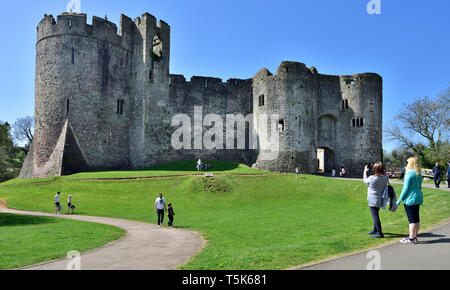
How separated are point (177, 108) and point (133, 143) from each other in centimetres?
712

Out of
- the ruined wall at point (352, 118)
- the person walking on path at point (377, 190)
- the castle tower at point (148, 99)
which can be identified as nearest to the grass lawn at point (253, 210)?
the person walking on path at point (377, 190)

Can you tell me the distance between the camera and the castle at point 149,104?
39.0 m

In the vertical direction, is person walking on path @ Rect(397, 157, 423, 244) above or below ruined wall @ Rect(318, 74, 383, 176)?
below

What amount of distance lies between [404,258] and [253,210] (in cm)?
1543

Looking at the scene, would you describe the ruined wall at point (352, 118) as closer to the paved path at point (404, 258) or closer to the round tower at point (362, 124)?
the round tower at point (362, 124)

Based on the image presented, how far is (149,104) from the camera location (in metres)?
43.2

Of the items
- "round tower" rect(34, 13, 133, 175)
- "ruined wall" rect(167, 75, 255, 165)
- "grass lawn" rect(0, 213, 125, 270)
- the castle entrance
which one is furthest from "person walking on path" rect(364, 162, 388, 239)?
the castle entrance

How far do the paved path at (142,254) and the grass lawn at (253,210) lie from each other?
1.95ft

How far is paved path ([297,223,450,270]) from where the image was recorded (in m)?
6.70

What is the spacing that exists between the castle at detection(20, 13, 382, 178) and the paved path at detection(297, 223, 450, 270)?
33764 mm

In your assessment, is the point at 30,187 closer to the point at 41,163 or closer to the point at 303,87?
the point at 41,163

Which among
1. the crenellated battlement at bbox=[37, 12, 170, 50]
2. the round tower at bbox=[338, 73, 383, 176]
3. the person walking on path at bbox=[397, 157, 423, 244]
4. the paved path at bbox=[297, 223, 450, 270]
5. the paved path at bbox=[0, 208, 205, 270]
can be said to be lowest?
the paved path at bbox=[0, 208, 205, 270]

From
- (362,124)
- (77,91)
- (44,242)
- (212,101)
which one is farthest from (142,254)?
(362,124)

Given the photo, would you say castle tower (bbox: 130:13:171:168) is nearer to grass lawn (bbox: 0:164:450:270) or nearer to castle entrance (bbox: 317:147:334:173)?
grass lawn (bbox: 0:164:450:270)
